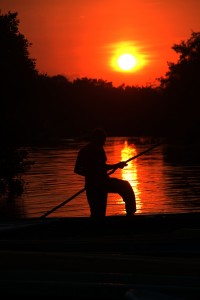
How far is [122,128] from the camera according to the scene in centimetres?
14462

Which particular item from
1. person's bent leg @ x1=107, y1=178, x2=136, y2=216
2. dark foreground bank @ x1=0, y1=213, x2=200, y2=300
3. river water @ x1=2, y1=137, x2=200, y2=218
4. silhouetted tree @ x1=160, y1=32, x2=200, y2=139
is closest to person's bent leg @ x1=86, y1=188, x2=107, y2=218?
person's bent leg @ x1=107, y1=178, x2=136, y2=216

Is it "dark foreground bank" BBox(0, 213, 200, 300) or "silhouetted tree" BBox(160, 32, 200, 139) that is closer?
"dark foreground bank" BBox(0, 213, 200, 300)

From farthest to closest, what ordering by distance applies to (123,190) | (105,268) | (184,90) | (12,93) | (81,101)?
(81,101) < (184,90) < (12,93) < (123,190) < (105,268)

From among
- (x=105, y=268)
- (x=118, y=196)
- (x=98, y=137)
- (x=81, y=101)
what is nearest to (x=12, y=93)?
(x=118, y=196)

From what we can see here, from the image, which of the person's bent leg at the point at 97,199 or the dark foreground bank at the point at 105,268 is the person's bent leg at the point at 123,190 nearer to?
the person's bent leg at the point at 97,199

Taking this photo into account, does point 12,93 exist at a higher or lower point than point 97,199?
higher

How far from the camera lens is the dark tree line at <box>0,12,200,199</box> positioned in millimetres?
21969

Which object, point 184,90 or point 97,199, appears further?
point 184,90

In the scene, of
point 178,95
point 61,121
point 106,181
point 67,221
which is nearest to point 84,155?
point 106,181

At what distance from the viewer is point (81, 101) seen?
166 m

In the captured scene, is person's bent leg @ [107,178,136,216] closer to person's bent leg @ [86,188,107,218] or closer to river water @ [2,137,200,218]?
person's bent leg @ [86,188,107,218]

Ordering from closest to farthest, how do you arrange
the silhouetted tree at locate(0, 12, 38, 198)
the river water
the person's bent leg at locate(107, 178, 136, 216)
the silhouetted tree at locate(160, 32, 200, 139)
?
1. the person's bent leg at locate(107, 178, 136, 216)
2. the river water
3. the silhouetted tree at locate(0, 12, 38, 198)
4. the silhouetted tree at locate(160, 32, 200, 139)

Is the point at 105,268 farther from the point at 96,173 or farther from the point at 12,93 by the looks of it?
the point at 12,93

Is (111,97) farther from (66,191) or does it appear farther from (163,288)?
(163,288)
